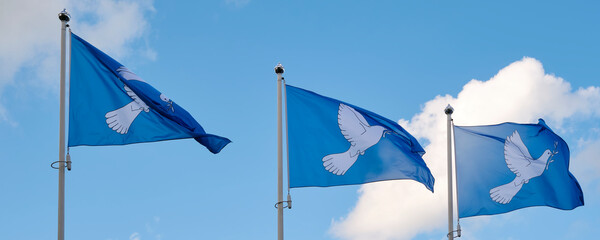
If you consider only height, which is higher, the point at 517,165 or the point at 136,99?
the point at 136,99

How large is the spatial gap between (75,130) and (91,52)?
219 cm

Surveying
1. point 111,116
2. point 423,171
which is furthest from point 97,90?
point 423,171

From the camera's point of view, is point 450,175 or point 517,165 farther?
point 517,165

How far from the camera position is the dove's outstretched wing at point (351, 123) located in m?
26.8

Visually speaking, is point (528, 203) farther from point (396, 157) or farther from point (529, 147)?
point (396, 157)

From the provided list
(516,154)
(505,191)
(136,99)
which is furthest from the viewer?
(516,154)

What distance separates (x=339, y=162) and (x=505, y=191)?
20.3 ft

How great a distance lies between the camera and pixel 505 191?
29.3 meters

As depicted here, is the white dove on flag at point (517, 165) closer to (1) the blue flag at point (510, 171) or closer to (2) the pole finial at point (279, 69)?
(1) the blue flag at point (510, 171)

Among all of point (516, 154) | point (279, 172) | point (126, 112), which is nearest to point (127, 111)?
point (126, 112)

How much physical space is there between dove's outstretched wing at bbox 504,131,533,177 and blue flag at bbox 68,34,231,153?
9947 millimetres

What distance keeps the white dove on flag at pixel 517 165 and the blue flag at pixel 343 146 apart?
10.2 feet

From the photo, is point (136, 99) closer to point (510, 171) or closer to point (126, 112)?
point (126, 112)

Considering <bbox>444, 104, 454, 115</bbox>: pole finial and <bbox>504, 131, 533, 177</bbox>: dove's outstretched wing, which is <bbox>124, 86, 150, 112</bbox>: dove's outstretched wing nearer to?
<bbox>444, 104, 454, 115</bbox>: pole finial
